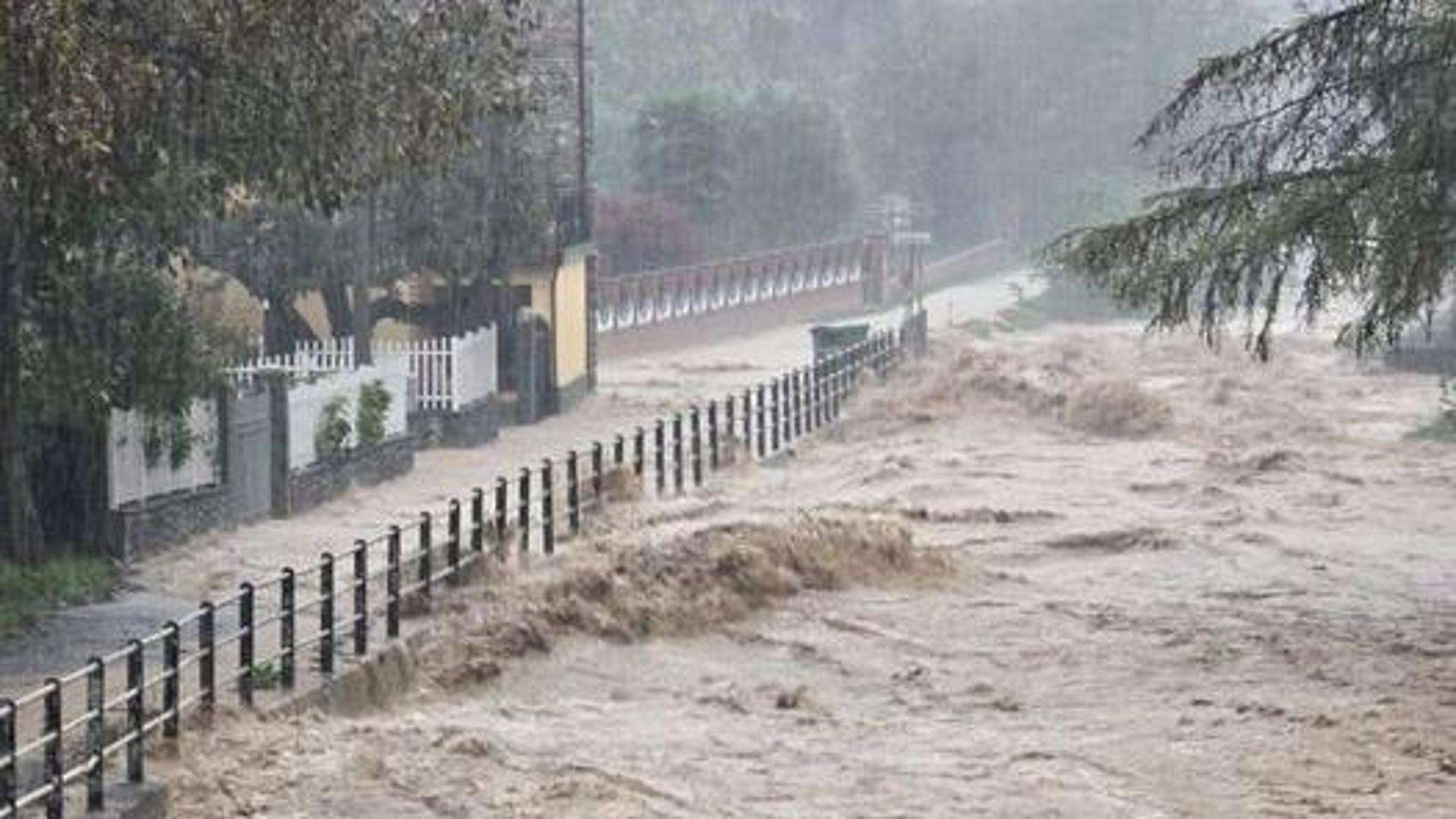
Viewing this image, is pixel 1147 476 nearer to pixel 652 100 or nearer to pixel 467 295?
pixel 467 295

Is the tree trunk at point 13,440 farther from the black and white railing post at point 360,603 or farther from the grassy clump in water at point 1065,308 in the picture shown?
the grassy clump in water at point 1065,308

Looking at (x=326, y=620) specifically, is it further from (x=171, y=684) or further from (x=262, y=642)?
(x=171, y=684)

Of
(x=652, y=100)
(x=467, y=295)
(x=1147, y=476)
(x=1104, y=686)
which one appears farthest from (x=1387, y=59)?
(x=652, y=100)

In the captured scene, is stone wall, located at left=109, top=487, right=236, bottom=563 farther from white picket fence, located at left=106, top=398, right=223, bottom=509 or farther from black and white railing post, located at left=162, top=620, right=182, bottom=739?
black and white railing post, located at left=162, top=620, right=182, bottom=739

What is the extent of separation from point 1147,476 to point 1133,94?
6237 cm

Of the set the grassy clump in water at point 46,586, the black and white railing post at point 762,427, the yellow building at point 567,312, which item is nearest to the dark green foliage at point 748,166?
the yellow building at point 567,312

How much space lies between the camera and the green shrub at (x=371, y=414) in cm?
3136

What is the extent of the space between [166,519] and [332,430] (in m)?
5.83

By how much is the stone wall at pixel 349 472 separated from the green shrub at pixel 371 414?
123 mm

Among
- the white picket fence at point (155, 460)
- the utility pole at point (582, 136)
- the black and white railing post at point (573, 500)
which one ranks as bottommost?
the black and white railing post at point (573, 500)

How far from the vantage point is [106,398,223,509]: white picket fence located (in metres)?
23.4

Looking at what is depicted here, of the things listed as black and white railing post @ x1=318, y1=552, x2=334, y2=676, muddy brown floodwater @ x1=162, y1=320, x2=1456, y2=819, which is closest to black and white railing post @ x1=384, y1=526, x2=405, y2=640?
muddy brown floodwater @ x1=162, y1=320, x2=1456, y2=819

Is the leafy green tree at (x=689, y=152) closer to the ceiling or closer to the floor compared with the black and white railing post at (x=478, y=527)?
closer to the ceiling

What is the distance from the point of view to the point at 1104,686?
2058 centimetres
